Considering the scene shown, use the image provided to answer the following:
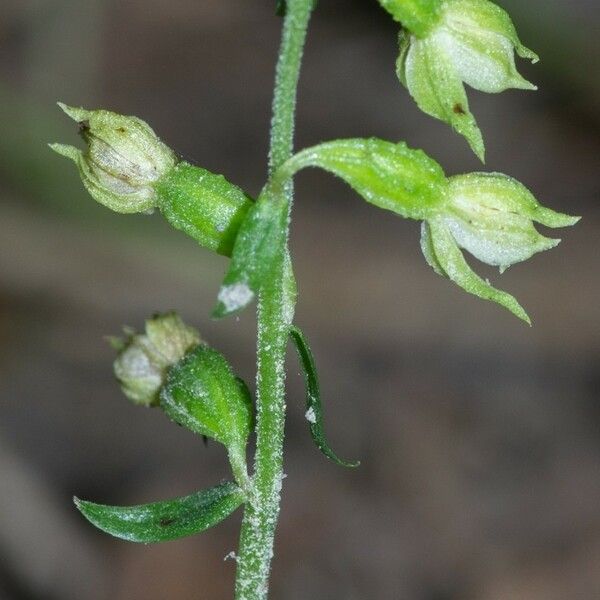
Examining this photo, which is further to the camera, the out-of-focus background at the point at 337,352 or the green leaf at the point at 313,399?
the out-of-focus background at the point at 337,352

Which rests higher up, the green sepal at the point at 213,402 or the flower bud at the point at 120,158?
the flower bud at the point at 120,158

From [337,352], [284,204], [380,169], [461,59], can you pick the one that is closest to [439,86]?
[461,59]

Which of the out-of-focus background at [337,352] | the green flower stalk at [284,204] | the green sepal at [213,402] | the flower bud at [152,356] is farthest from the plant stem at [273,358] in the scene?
the out-of-focus background at [337,352]

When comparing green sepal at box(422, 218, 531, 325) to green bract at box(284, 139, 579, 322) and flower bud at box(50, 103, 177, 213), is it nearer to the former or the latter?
green bract at box(284, 139, 579, 322)

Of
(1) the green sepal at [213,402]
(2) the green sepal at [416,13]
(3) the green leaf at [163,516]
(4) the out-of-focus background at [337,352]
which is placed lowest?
(4) the out-of-focus background at [337,352]

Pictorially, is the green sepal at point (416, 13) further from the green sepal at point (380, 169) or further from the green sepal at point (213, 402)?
the green sepal at point (213, 402)

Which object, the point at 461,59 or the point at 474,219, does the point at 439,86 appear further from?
the point at 474,219

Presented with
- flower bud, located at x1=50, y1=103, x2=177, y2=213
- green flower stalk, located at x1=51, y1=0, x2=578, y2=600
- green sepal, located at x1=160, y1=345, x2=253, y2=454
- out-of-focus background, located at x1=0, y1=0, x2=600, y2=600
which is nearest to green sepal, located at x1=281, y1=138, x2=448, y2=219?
green flower stalk, located at x1=51, y1=0, x2=578, y2=600
